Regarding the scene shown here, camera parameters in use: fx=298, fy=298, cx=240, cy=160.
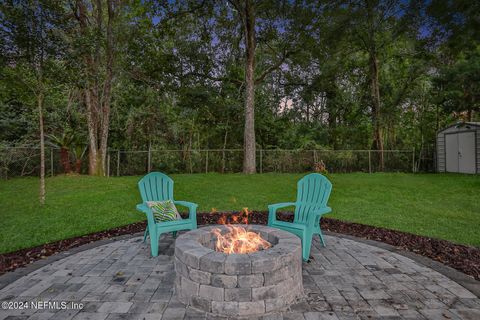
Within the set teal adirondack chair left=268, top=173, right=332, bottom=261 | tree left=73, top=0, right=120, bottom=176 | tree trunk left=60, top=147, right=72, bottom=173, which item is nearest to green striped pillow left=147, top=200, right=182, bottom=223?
teal adirondack chair left=268, top=173, right=332, bottom=261

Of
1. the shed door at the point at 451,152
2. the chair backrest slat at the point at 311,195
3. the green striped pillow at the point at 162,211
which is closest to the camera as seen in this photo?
the green striped pillow at the point at 162,211

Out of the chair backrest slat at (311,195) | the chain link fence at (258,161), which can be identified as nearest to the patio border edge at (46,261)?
the chair backrest slat at (311,195)

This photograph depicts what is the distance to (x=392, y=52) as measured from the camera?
15.8 m

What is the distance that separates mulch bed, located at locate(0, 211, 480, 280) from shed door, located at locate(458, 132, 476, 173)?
10368 mm

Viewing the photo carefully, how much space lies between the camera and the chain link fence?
12727mm

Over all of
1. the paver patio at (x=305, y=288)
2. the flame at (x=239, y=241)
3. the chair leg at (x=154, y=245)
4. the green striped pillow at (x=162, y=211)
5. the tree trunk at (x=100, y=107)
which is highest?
the tree trunk at (x=100, y=107)

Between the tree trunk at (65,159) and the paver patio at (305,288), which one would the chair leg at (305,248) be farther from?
the tree trunk at (65,159)

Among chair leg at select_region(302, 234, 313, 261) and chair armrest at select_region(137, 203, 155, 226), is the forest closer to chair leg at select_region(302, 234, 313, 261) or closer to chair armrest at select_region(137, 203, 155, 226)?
chair armrest at select_region(137, 203, 155, 226)

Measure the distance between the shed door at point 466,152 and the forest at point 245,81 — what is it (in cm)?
115

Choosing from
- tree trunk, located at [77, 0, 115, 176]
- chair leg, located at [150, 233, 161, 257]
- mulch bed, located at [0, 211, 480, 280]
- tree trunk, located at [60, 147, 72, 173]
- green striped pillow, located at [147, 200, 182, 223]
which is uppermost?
tree trunk, located at [77, 0, 115, 176]

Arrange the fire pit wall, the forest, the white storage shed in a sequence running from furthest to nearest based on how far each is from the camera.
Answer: the white storage shed < the forest < the fire pit wall

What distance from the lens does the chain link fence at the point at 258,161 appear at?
12.7 metres

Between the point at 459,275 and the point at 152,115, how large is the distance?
12.6m

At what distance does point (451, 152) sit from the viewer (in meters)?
13.2
